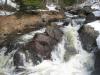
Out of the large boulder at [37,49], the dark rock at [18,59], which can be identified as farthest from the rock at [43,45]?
the dark rock at [18,59]

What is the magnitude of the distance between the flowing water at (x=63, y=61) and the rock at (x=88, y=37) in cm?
32

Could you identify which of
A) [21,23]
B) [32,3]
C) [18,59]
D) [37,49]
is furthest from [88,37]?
[32,3]

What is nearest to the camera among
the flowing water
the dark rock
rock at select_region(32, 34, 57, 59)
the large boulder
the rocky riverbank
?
the flowing water

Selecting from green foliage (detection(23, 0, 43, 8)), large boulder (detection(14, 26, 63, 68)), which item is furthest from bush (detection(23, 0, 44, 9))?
large boulder (detection(14, 26, 63, 68))

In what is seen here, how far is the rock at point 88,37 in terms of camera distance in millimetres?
21689

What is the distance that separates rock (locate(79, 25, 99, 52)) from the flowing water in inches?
12.6

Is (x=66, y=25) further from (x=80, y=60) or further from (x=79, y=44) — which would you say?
(x=80, y=60)

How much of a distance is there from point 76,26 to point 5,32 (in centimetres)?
560

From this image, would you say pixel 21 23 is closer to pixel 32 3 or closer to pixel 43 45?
pixel 32 3

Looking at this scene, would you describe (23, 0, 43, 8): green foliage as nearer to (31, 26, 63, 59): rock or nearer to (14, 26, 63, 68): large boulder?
(31, 26, 63, 59): rock

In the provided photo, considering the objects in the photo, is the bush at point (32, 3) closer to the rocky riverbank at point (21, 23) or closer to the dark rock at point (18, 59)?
the rocky riverbank at point (21, 23)

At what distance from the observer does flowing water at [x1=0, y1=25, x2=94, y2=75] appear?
19.6 metres

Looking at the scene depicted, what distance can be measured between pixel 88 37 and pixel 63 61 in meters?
2.65

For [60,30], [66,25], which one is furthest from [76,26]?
[60,30]
